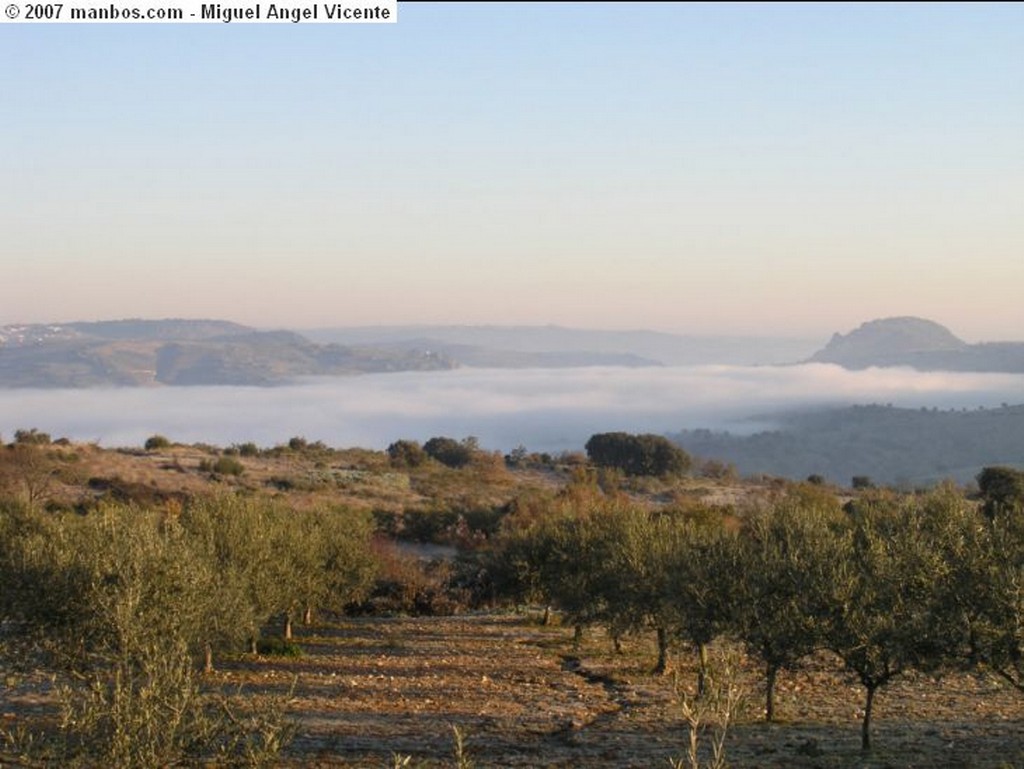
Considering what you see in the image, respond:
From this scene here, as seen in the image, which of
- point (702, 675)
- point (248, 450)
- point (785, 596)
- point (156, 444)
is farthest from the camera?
point (248, 450)

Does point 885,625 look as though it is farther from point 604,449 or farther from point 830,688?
point 604,449

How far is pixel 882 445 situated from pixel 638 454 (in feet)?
245

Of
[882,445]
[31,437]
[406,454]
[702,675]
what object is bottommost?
[882,445]

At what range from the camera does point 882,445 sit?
161875 mm

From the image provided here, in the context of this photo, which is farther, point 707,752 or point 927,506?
point 927,506

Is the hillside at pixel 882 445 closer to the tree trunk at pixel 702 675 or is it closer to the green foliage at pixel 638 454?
the green foliage at pixel 638 454

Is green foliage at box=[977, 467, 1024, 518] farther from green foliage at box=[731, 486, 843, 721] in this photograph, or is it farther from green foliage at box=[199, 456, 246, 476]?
green foliage at box=[199, 456, 246, 476]

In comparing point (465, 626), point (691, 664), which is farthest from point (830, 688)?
point (465, 626)

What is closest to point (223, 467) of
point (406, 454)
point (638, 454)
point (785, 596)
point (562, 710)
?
point (406, 454)

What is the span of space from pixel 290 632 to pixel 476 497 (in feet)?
123

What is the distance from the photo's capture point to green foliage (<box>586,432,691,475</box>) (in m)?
99.9

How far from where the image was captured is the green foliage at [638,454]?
99938 mm

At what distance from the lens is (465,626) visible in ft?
137

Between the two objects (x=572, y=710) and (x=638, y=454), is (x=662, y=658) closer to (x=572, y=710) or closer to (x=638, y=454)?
(x=572, y=710)
